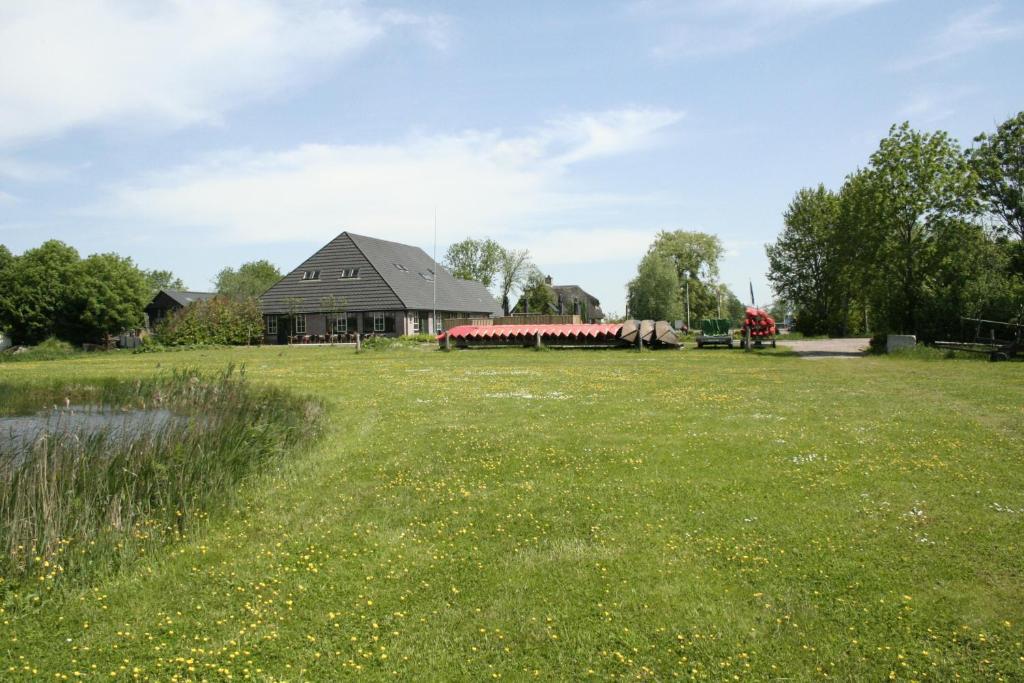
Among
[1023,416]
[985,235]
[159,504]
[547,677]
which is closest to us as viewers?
[547,677]

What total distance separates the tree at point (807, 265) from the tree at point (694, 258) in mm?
33101

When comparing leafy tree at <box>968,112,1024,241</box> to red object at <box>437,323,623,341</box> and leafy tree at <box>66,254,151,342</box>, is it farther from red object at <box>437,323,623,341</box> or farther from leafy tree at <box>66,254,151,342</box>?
leafy tree at <box>66,254,151,342</box>

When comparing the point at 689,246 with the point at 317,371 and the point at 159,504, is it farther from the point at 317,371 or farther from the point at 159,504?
the point at 159,504

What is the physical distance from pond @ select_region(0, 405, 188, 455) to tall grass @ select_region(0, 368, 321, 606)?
0.07 m

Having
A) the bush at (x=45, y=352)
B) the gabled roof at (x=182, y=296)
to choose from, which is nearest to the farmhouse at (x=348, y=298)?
the bush at (x=45, y=352)

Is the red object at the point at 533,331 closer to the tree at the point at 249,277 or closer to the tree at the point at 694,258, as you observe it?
the tree at the point at 694,258

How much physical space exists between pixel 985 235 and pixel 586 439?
3144cm

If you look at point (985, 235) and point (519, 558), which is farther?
point (985, 235)

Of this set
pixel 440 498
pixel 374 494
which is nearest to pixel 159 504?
pixel 374 494

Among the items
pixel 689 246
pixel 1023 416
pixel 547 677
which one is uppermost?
pixel 689 246

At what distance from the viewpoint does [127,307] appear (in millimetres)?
55125

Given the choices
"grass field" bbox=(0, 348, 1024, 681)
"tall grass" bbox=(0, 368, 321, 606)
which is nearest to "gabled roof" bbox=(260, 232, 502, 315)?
"grass field" bbox=(0, 348, 1024, 681)

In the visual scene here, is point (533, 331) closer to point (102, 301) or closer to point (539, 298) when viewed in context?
point (102, 301)

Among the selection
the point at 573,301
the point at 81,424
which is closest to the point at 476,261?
the point at 573,301
